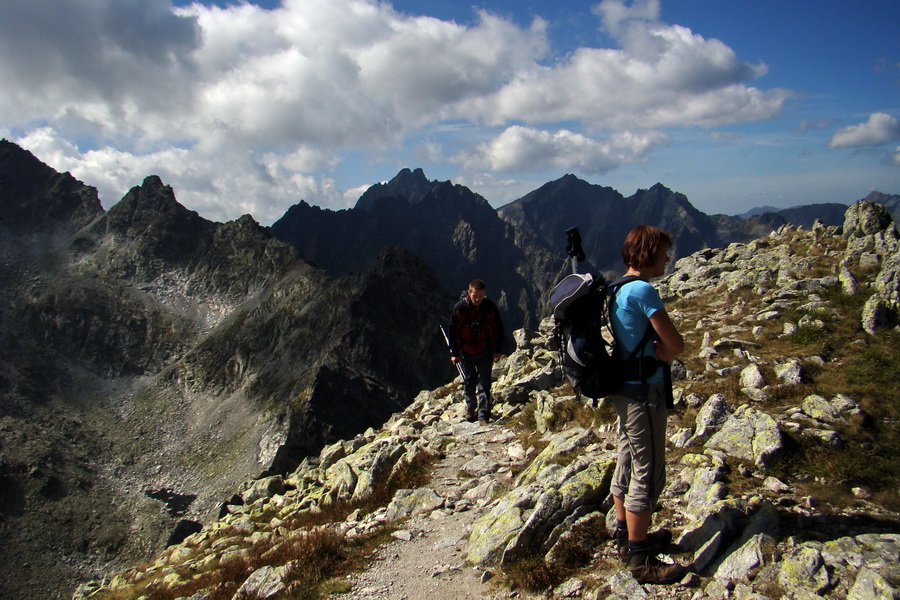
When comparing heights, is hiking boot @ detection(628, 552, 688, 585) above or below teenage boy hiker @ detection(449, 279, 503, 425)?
below

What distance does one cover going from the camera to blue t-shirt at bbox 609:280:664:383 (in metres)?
5.59

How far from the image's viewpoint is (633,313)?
5.77 metres

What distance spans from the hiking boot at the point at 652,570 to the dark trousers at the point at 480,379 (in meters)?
9.05

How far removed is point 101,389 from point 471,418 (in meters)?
154

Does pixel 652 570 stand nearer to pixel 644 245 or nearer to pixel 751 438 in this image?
pixel 751 438

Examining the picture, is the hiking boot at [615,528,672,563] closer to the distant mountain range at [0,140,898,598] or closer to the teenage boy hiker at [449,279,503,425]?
the teenage boy hiker at [449,279,503,425]

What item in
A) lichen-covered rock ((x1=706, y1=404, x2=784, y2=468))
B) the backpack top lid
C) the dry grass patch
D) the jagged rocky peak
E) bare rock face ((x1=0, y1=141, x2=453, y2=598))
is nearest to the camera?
the backpack top lid

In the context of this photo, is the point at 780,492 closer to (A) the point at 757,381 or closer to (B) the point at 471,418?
(A) the point at 757,381

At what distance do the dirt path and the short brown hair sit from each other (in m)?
4.47

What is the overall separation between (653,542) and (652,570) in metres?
0.49

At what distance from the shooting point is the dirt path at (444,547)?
721 cm

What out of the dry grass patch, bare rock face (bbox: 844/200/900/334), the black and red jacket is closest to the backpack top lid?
the dry grass patch

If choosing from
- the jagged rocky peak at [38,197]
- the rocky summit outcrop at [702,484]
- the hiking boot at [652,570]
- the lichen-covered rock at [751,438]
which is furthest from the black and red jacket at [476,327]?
the jagged rocky peak at [38,197]

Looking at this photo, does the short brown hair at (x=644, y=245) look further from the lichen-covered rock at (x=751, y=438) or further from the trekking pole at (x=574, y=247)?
the lichen-covered rock at (x=751, y=438)
